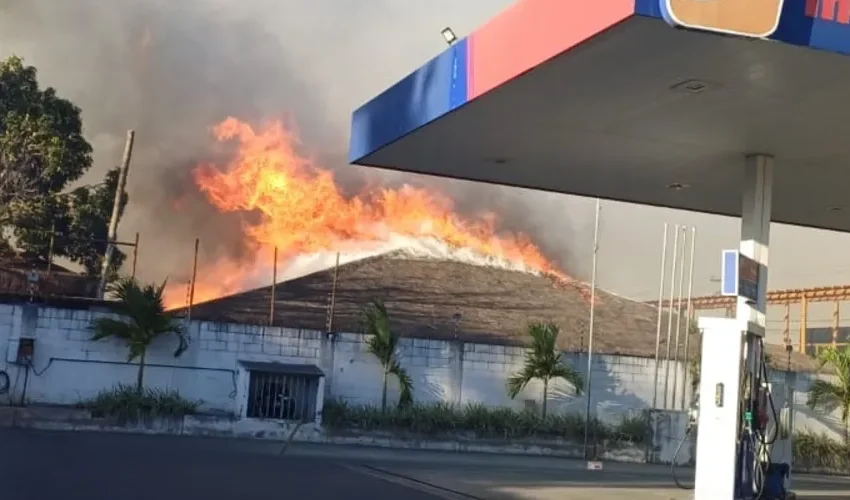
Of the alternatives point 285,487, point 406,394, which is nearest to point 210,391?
point 406,394

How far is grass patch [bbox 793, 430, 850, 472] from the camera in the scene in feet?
91.5

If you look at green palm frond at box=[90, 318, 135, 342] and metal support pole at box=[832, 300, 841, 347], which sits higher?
metal support pole at box=[832, 300, 841, 347]

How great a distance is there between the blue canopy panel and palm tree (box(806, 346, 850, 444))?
61.1 ft

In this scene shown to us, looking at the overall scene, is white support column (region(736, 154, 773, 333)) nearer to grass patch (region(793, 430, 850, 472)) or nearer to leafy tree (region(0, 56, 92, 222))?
grass patch (region(793, 430, 850, 472))

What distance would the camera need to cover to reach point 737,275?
13180 mm

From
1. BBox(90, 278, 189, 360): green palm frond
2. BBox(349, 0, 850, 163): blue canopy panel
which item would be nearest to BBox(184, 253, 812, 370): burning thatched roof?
BBox(90, 278, 189, 360): green palm frond

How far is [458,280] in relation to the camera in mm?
37875

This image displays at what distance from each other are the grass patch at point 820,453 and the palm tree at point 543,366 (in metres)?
6.35

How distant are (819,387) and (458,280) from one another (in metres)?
13.5

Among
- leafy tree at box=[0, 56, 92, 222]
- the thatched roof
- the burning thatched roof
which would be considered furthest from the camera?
leafy tree at box=[0, 56, 92, 222]

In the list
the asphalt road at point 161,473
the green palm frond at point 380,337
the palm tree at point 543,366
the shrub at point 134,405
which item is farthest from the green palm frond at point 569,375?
the shrub at point 134,405

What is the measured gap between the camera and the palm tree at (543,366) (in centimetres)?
2608

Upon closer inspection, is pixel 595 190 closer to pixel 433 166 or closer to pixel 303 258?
pixel 433 166

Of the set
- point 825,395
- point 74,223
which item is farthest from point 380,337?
point 74,223
